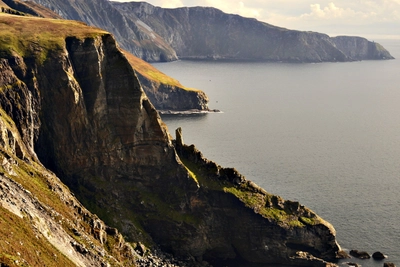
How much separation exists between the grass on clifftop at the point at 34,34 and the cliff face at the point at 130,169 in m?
0.23

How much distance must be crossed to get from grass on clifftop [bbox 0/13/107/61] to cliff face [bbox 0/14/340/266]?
232mm

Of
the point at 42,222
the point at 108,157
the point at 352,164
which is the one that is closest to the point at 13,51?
the point at 108,157

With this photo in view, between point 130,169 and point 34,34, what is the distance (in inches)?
1498

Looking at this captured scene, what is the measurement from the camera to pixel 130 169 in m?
121

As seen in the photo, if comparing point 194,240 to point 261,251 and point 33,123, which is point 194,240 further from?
point 33,123

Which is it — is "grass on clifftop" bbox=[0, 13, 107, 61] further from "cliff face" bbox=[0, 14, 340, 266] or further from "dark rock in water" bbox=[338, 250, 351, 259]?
"dark rock in water" bbox=[338, 250, 351, 259]

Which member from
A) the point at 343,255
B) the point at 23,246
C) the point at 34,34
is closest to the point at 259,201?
the point at 343,255

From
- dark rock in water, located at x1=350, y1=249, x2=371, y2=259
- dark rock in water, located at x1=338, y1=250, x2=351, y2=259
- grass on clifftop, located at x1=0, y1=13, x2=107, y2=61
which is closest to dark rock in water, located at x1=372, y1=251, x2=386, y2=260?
dark rock in water, located at x1=350, y1=249, x2=371, y2=259

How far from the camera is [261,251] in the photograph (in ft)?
393

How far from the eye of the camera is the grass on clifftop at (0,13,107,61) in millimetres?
116375

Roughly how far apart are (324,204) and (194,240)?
45773 mm

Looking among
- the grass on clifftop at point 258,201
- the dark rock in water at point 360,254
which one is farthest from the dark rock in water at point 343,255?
the grass on clifftop at point 258,201

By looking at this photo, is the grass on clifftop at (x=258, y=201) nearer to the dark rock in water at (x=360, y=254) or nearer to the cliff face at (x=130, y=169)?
the cliff face at (x=130, y=169)

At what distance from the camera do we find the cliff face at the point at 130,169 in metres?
115
